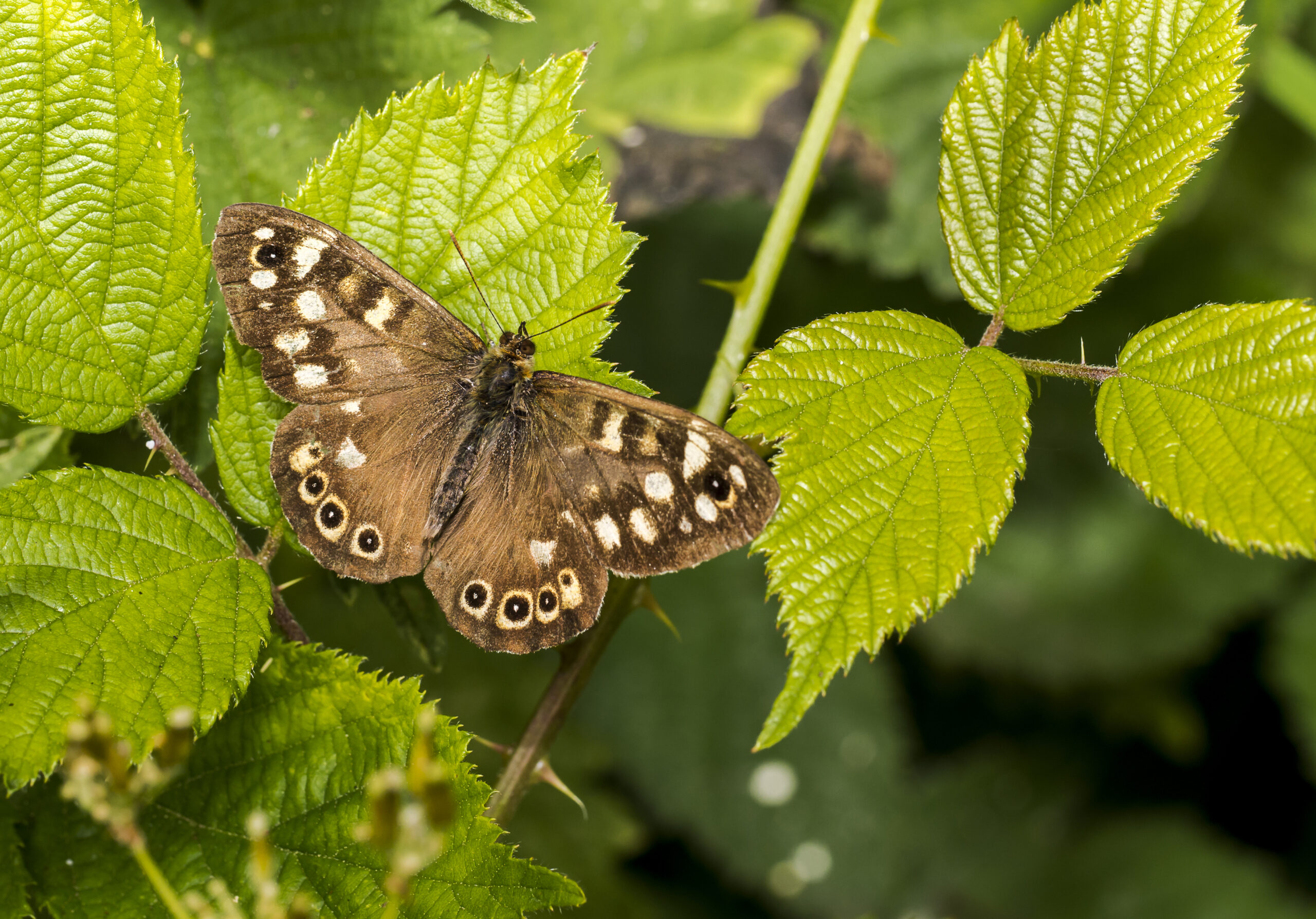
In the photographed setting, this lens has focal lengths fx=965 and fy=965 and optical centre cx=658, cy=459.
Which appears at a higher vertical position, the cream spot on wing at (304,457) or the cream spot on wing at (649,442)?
the cream spot on wing at (649,442)

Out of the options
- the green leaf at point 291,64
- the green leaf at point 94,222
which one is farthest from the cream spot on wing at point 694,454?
the green leaf at point 291,64

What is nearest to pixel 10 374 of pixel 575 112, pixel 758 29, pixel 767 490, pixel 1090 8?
pixel 575 112

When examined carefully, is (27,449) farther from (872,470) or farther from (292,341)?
(872,470)

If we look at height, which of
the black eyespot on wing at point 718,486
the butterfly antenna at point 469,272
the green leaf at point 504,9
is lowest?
the black eyespot on wing at point 718,486

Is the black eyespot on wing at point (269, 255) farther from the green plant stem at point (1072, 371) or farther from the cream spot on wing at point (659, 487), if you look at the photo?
the green plant stem at point (1072, 371)

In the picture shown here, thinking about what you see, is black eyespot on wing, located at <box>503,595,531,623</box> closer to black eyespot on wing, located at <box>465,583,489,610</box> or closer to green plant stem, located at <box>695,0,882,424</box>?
black eyespot on wing, located at <box>465,583,489,610</box>

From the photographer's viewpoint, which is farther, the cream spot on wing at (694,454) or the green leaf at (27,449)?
the green leaf at (27,449)
